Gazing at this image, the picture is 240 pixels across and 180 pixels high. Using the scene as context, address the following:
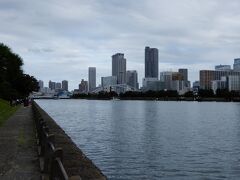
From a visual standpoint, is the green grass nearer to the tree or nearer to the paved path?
the tree

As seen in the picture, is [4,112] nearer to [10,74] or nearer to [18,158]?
[18,158]

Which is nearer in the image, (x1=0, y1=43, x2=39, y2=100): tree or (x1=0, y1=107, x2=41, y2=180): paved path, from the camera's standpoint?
(x1=0, y1=107, x2=41, y2=180): paved path

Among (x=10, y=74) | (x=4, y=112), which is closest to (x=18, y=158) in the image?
(x=4, y=112)

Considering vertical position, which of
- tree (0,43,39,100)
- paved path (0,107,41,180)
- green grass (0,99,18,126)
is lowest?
paved path (0,107,41,180)

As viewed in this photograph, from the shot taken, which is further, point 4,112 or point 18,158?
point 4,112

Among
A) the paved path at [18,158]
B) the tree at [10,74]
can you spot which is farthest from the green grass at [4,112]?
the paved path at [18,158]

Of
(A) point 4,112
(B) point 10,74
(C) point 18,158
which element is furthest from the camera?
(B) point 10,74

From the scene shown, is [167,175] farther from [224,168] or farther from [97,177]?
[97,177]

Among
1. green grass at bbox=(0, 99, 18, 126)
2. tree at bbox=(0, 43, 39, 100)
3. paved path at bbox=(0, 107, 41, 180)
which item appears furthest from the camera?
tree at bbox=(0, 43, 39, 100)

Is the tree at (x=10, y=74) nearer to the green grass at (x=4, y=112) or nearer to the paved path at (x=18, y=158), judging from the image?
the green grass at (x=4, y=112)

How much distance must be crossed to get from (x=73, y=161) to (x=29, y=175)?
221cm

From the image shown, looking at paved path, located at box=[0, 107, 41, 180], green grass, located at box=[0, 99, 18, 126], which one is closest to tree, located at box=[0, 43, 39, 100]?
green grass, located at box=[0, 99, 18, 126]

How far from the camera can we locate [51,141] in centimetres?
1279

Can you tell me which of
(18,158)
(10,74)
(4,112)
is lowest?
(18,158)
